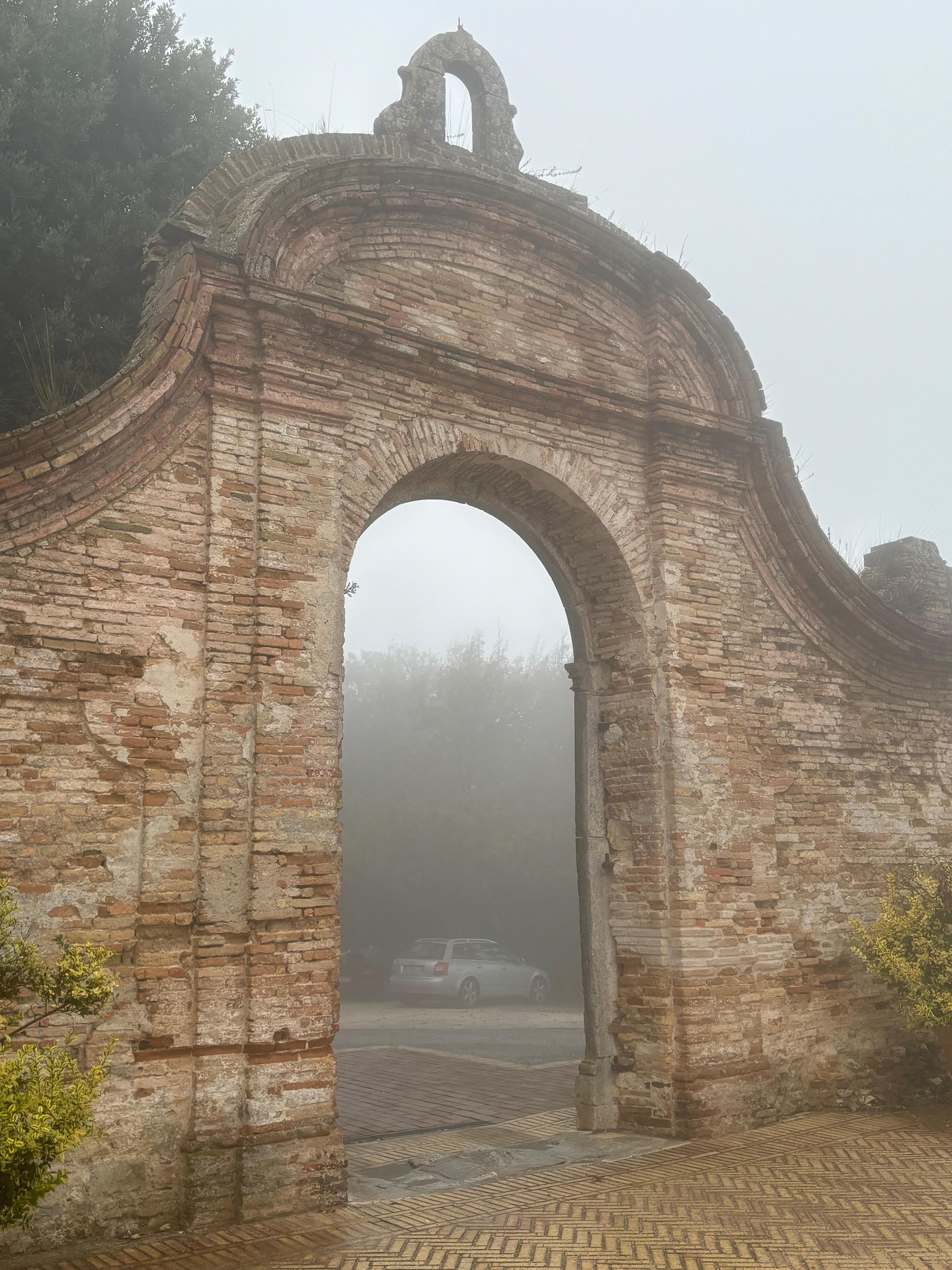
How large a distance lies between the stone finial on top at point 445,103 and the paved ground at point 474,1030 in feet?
30.0

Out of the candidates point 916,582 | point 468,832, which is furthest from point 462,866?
point 916,582

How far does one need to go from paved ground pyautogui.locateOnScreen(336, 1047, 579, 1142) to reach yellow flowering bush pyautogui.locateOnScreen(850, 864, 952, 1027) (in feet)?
9.38

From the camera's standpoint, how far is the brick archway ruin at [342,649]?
5.23m

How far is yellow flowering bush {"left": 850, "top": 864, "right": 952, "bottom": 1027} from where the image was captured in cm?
722

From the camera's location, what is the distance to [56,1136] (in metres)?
3.50

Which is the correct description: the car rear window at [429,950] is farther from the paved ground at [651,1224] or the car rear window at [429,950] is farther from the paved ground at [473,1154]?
the paved ground at [651,1224]

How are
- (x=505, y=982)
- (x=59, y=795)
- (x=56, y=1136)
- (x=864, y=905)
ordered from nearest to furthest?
(x=56, y=1136) < (x=59, y=795) < (x=864, y=905) < (x=505, y=982)

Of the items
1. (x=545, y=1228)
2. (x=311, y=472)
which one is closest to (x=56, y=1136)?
(x=545, y=1228)

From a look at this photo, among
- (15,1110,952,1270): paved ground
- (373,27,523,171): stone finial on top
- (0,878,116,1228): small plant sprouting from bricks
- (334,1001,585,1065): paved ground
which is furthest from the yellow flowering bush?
(373,27,523,171): stone finial on top

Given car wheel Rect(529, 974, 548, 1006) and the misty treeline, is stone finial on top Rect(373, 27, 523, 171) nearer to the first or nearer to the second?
the misty treeline

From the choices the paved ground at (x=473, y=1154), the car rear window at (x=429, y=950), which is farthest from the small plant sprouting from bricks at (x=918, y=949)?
the car rear window at (x=429, y=950)

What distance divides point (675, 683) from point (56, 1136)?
16.9 ft

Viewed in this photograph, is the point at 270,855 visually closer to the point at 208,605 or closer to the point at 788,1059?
the point at 208,605

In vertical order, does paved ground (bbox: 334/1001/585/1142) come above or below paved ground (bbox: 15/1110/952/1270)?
below
